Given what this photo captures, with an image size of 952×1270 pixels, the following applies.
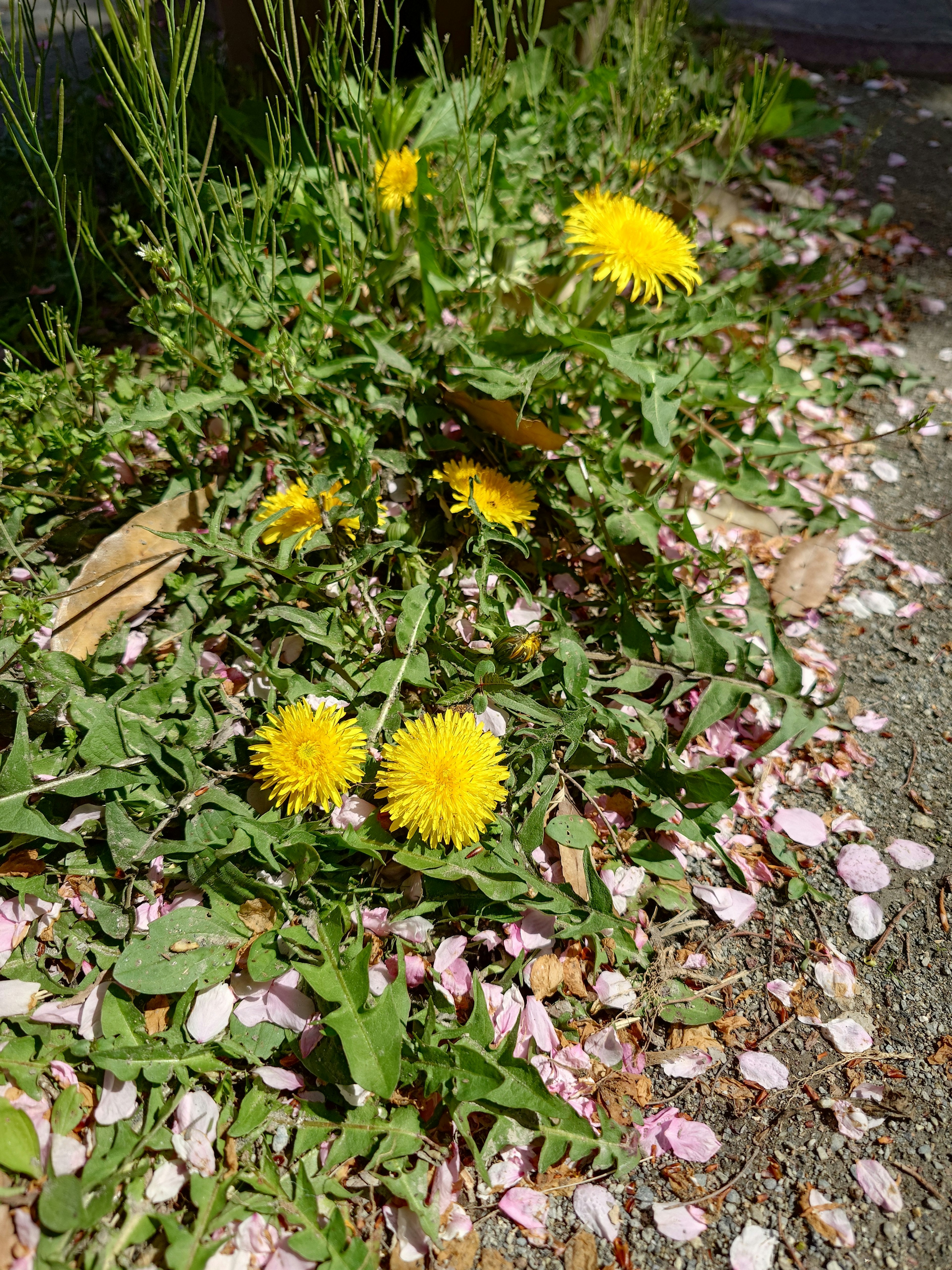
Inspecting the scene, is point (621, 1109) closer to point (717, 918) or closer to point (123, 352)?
point (717, 918)

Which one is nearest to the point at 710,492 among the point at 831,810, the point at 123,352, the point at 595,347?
the point at 595,347

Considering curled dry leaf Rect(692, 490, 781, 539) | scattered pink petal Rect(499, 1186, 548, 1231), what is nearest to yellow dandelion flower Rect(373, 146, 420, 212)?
curled dry leaf Rect(692, 490, 781, 539)

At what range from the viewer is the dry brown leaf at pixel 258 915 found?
152 centimetres

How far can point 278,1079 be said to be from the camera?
139 cm

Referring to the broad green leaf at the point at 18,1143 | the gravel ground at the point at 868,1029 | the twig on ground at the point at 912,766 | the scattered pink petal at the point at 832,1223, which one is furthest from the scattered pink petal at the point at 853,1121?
the broad green leaf at the point at 18,1143

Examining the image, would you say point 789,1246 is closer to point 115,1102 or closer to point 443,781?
point 443,781

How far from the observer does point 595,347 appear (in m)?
1.85

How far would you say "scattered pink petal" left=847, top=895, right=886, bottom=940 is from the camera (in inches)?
67.2

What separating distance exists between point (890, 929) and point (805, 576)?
91 centimetres

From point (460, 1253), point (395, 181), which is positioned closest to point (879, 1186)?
point (460, 1253)

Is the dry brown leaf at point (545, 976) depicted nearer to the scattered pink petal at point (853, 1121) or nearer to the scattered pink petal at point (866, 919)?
the scattered pink petal at point (853, 1121)

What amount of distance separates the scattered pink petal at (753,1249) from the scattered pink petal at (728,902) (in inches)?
19.7

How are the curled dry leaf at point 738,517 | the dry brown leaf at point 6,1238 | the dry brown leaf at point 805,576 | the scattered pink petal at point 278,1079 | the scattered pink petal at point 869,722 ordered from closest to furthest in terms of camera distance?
1. the dry brown leaf at point 6,1238
2. the scattered pink petal at point 278,1079
3. the scattered pink petal at point 869,722
4. the dry brown leaf at point 805,576
5. the curled dry leaf at point 738,517

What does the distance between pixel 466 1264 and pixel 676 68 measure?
10.7 ft
